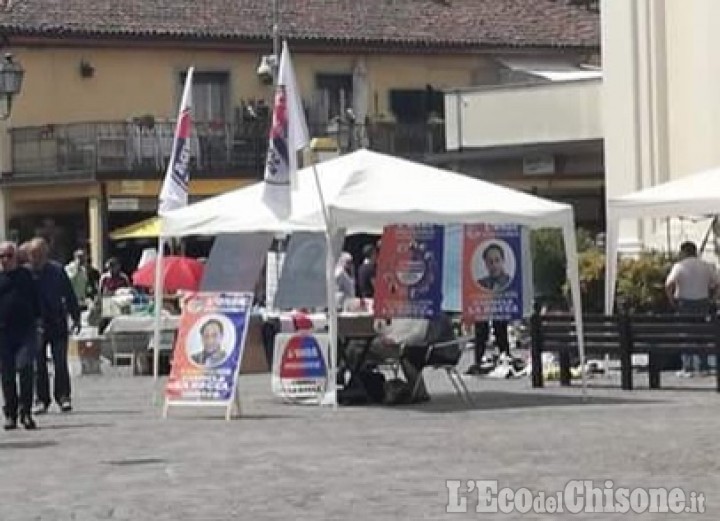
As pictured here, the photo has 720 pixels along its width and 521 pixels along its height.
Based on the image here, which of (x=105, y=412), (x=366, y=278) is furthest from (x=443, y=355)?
(x=366, y=278)

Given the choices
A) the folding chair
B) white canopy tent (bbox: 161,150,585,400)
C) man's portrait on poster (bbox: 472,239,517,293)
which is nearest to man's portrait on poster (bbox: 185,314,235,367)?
white canopy tent (bbox: 161,150,585,400)

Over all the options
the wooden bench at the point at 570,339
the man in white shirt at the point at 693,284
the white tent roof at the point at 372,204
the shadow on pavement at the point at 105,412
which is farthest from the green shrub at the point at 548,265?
the shadow on pavement at the point at 105,412

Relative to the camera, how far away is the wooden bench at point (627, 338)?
75.1ft

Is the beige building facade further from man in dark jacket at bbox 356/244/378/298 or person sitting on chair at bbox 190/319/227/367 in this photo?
person sitting on chair at bbox 190/319/227/367

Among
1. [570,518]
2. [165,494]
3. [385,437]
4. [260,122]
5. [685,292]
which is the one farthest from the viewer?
[260,122]

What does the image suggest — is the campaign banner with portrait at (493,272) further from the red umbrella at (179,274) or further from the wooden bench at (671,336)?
the red umbrella at (179,274)

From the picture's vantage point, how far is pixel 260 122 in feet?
172

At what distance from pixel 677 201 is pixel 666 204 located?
0.18 meters

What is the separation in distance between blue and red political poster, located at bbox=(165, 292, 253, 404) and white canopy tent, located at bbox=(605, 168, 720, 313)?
5.20m

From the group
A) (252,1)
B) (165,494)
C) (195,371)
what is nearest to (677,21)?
(195,371)

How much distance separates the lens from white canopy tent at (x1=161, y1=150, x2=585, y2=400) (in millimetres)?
20859

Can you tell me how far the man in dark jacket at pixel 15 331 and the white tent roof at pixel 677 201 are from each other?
7.35m

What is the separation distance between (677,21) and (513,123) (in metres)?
10.1

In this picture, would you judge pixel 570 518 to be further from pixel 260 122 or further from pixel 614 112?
pixel 260 122
